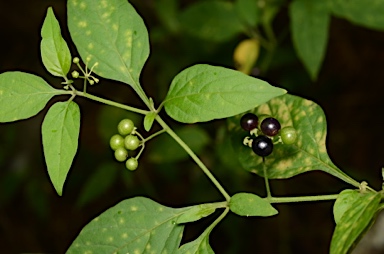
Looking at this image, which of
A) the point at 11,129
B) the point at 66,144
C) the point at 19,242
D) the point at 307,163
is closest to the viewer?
the point at 66,144

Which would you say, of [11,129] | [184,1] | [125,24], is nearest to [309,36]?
[125,24]

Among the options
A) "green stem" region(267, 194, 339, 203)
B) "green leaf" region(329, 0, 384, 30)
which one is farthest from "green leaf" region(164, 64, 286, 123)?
"green leaf" region(329, 0, 384, 30)

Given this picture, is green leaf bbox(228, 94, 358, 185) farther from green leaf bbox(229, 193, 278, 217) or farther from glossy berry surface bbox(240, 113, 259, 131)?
green leaf bbox(229, 193, 278, 217)

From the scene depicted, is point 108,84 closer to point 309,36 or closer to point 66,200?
point 66,200

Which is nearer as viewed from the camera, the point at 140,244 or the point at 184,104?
the point at 184,104

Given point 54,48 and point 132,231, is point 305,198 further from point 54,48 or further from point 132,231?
point 54,48

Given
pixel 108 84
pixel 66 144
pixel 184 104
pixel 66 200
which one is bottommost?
pixel 66 200
